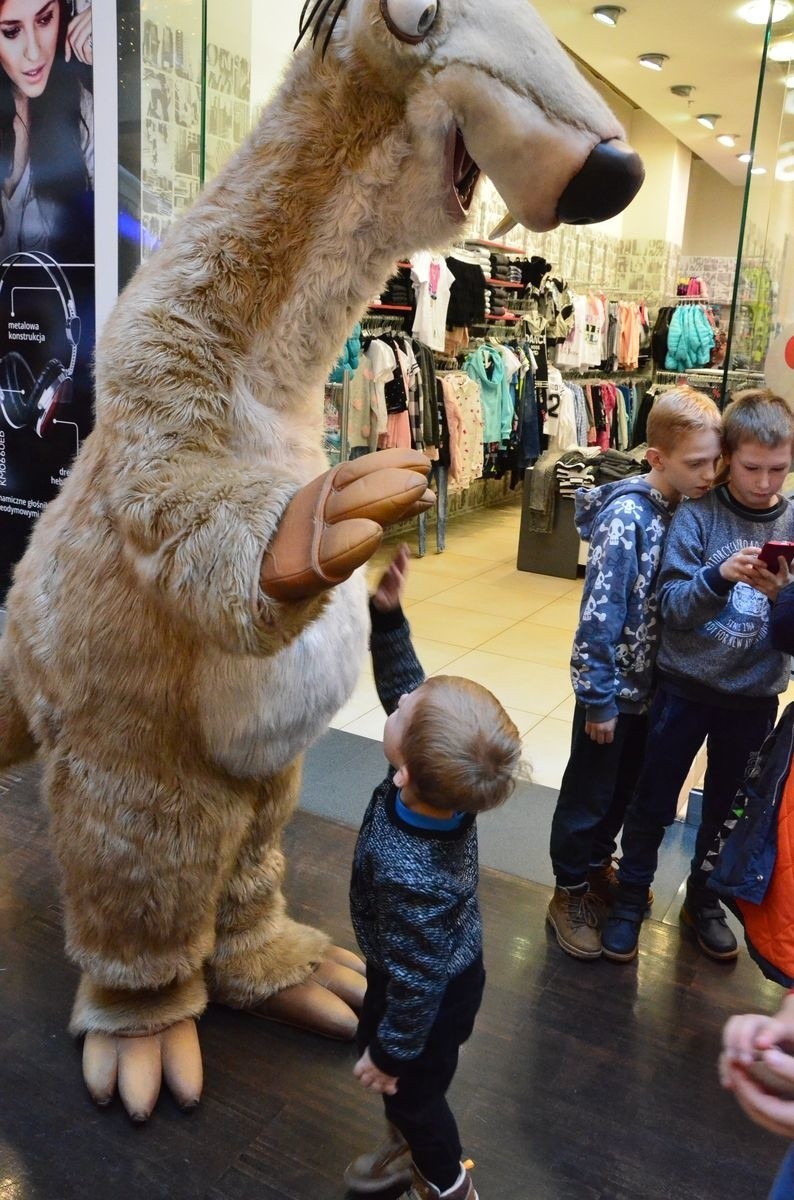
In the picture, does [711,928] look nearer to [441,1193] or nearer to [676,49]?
[441,1193]

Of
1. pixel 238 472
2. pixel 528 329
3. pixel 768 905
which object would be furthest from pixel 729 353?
pixel 528 329

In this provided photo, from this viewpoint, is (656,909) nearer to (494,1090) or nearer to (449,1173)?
(494,1090)

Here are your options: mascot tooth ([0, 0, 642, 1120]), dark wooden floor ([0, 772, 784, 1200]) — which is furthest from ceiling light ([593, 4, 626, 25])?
dark wooden floor ([0, 772, 784, 1200])

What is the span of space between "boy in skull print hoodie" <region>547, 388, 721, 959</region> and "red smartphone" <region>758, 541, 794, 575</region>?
10.4 inches

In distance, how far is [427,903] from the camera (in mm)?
1088

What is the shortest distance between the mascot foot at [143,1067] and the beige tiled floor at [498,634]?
112 cm

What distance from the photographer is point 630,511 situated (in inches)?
70.0

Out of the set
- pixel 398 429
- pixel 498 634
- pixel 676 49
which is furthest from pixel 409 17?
pixel 676 49

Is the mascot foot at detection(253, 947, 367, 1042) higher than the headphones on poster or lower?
lower

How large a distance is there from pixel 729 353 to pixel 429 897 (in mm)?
1462

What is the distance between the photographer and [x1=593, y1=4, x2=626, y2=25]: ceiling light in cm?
473

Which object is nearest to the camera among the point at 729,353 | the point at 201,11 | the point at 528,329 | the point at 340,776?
the point at 729,353

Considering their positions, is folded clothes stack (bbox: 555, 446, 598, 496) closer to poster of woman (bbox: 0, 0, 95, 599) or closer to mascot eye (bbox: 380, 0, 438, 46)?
poster of woman (bbox: 0, 0, 95, 599)

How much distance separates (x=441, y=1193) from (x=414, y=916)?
1.35 ft
